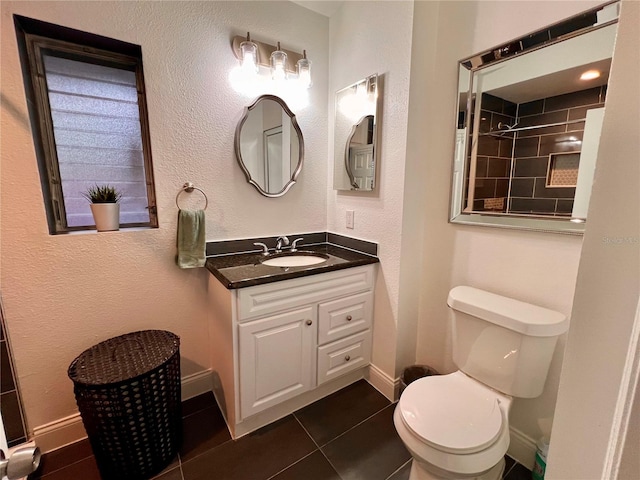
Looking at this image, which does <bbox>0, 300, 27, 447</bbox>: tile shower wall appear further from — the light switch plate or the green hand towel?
the light switch plate

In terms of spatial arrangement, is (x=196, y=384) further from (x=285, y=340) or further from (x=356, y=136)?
(x=356, y=136)

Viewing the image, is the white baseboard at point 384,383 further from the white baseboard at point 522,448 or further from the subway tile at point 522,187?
the subway tile at point 522,187

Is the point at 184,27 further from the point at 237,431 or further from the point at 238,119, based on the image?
the point at 237,431

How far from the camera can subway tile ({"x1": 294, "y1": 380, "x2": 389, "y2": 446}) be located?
1572 millimetres

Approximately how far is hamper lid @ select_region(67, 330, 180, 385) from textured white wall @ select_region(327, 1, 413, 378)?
1174 millimetres

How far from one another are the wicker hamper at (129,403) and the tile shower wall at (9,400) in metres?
0.31

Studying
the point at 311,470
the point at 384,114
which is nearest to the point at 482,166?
the point at 384,114

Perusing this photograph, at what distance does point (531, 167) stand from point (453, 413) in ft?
3.56

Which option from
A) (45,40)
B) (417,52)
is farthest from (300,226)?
(45,40)

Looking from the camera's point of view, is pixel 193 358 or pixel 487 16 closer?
pixel 487 16

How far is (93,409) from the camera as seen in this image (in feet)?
3.90

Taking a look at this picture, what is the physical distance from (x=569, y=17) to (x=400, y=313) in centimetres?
149

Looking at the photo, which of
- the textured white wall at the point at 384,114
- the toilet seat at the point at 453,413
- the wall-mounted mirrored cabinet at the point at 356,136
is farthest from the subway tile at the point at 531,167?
the toilet seat at the point at 453,413

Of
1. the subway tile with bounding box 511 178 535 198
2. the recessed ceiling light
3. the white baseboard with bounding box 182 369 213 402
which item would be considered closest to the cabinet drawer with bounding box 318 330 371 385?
the white baseboard with bounding box 182 369 213 402
